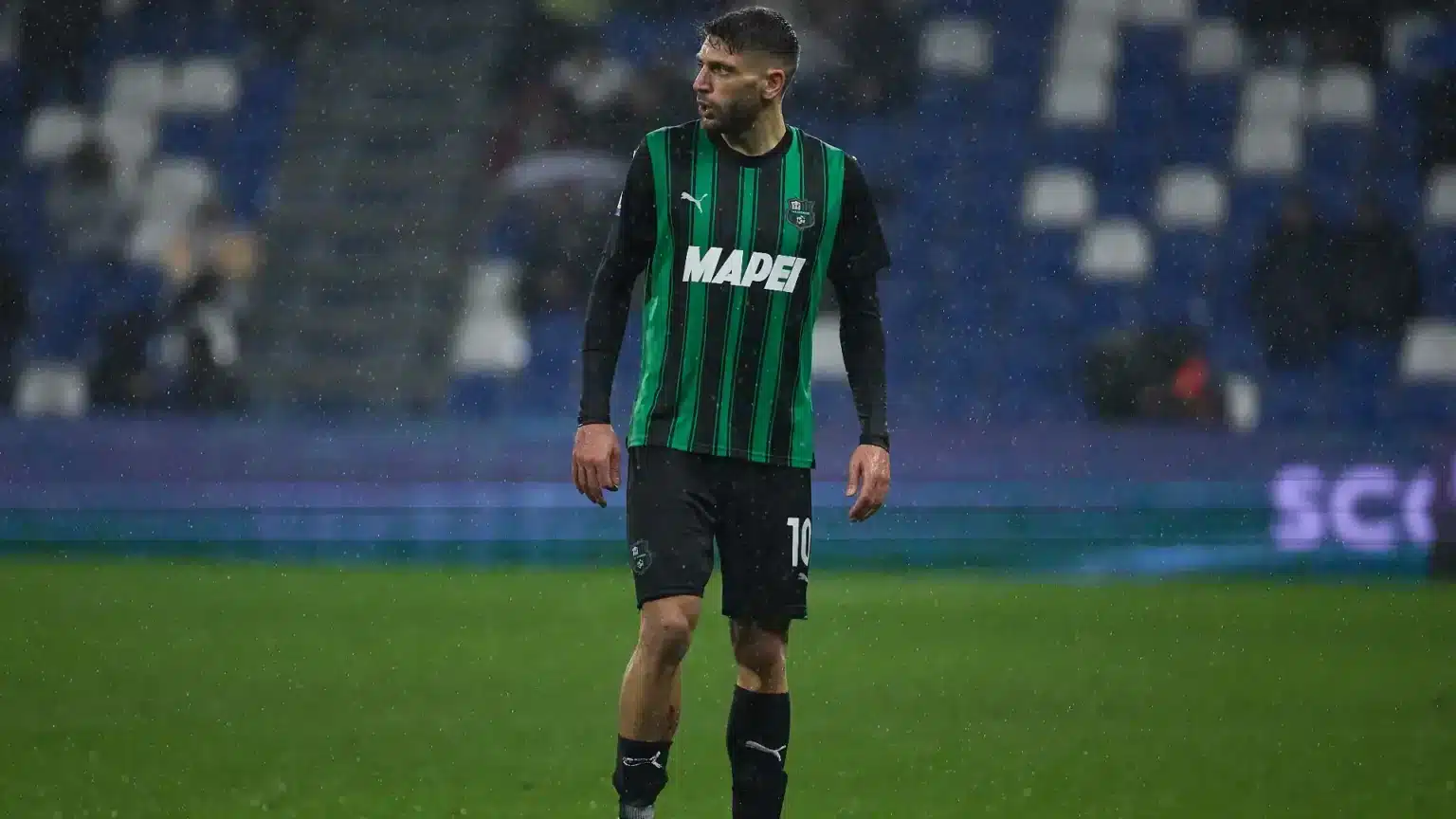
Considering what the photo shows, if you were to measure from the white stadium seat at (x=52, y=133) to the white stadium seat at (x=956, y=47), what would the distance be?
7259 millimetres

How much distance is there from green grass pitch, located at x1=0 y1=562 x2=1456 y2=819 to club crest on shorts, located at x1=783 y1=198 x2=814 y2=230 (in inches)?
60.7

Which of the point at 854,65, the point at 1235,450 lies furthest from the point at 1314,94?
the point at 1235,450

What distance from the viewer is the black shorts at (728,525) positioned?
378cm

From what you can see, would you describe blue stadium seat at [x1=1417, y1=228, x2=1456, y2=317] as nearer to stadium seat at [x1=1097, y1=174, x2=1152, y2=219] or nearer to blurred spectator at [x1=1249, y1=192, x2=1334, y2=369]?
blurred spectator at [x1=1249, y1=192, x2=1334, y2=369]

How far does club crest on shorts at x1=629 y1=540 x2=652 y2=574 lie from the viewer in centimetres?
376

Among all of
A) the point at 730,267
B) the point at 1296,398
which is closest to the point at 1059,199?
the point at 1296,398

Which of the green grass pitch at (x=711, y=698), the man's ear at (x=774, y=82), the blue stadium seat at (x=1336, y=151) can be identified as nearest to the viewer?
the man's ear at (x=774, y=82)

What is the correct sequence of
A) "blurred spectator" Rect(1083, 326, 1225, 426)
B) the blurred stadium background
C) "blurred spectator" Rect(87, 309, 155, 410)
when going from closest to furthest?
1. the blurred stadium background
2. "blurred spectator" Rect(1083, 326, 1225, 426)
3. "blurred spectator" Rect(87, 309, 155, 410)

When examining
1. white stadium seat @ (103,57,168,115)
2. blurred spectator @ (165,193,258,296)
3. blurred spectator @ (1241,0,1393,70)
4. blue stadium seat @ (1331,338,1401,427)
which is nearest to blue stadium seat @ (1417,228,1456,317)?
blue stadium seat @ (1331,338,1401,427)

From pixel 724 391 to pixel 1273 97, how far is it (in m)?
13.1

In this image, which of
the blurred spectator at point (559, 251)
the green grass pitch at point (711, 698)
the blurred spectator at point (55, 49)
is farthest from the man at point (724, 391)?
the blurred spectator at point (55, 49)

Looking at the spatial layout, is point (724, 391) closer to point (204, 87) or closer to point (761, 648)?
point (761, 648)

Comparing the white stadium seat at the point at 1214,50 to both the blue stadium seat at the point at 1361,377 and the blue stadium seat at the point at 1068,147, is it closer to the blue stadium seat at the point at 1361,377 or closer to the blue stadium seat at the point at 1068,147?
the blue stadium seat at the point at 1068,147

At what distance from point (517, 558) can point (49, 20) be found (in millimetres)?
9114
